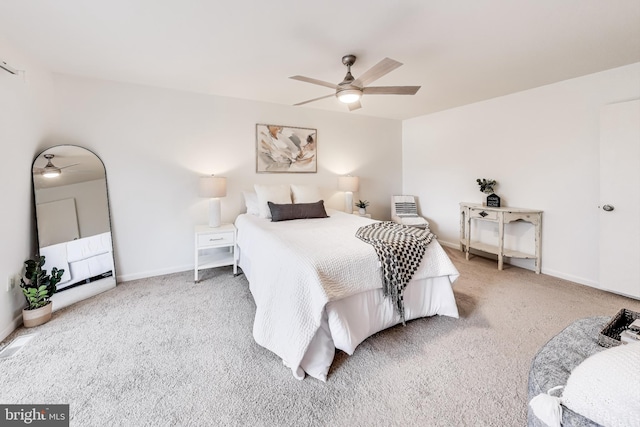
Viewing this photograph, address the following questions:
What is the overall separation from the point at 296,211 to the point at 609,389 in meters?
2.83

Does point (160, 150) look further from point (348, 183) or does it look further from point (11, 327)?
point (348, 183)

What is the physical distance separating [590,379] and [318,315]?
112 cm

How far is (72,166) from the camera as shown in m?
2.71

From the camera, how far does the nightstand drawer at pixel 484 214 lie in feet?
11.4

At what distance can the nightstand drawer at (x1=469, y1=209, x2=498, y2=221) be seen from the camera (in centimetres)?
346

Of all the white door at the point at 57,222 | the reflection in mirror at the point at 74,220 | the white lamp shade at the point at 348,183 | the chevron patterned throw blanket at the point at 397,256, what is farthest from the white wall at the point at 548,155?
the white door at the point at 57,222

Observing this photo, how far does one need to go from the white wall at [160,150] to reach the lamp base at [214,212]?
297 millimetres

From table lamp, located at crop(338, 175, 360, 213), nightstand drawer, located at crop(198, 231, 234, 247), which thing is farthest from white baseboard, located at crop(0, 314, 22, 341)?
table lamp, located at crop(338, 175, 360, 213)

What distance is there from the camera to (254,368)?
1678mm

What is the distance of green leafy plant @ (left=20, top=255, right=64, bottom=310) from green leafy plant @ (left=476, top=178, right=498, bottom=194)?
16.4ft

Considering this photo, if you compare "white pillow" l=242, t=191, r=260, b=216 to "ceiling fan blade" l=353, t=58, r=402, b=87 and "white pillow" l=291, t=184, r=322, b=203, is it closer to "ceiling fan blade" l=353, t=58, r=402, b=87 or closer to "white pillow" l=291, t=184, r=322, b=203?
"white pillow" l=291, t=184, r=322, b=203

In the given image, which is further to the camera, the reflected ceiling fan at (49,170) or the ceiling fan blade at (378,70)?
the reflected ceiling fan at (49,170)

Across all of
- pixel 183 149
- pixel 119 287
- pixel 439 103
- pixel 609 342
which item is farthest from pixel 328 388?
pixel 439 103

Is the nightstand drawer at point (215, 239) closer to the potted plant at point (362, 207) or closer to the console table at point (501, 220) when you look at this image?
the potted plant at point (362, 207)
